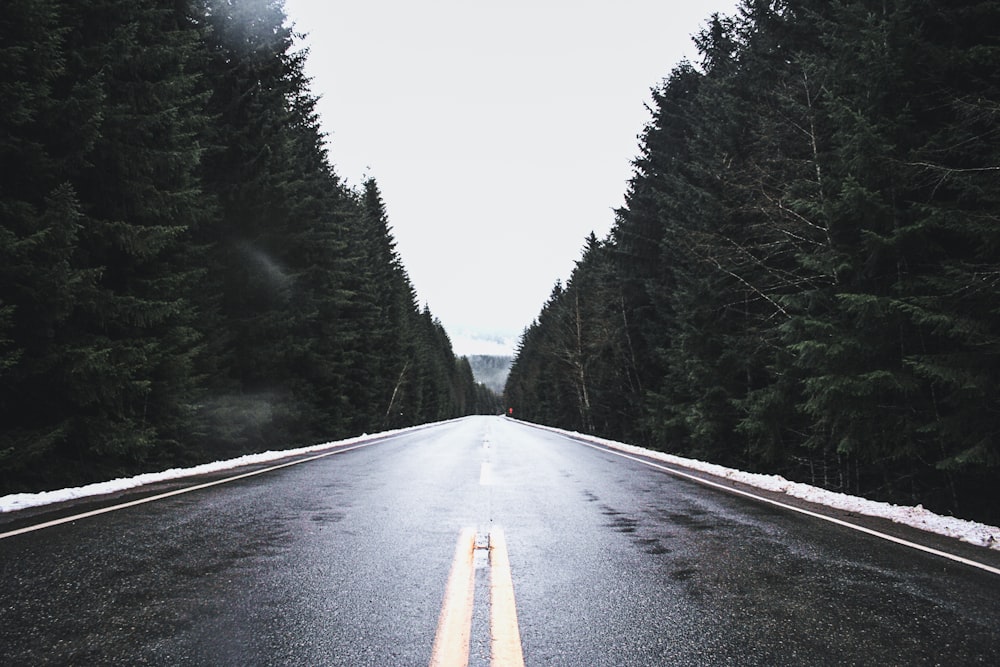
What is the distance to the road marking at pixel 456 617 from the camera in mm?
2598

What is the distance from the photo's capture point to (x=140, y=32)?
10531 millimetres

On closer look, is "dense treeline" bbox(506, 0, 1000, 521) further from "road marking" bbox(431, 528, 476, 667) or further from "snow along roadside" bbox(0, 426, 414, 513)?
"snow along roadside" bbox(0, 426, 414, 513)

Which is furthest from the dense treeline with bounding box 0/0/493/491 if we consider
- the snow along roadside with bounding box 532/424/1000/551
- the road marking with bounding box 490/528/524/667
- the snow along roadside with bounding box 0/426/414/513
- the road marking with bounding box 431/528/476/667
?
the snow along roadside with bounding box 532/424/1000/551

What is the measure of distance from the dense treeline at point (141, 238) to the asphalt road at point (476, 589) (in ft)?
11.4

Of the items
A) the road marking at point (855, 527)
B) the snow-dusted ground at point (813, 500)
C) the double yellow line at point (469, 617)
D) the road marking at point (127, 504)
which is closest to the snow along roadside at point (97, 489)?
the snow-dusted ground at point (813, 500)

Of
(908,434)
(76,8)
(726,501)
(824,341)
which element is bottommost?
(726,501)

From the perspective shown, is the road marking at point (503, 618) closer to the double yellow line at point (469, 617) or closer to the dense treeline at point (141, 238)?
the double yellow line at point (469, 617)

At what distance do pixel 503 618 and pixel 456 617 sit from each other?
10.2 inches

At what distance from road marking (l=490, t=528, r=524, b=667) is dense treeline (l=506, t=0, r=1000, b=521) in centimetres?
656

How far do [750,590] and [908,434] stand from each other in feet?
22.1

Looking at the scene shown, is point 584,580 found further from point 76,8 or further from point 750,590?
point 76,8

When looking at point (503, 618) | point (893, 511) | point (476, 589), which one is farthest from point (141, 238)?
point (893, 511)

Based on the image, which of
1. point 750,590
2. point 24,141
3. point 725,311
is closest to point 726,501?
point 750,590

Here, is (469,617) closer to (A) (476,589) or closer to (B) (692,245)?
(A) (476,589)
